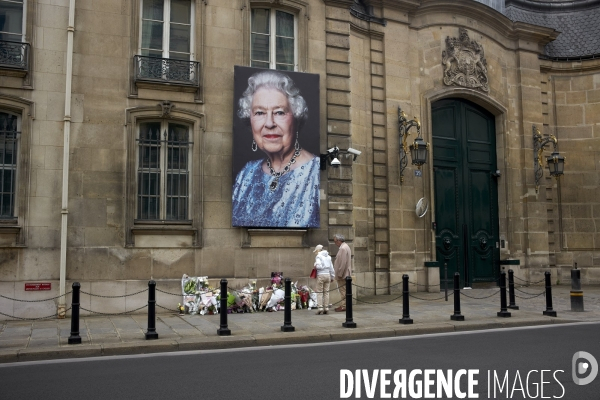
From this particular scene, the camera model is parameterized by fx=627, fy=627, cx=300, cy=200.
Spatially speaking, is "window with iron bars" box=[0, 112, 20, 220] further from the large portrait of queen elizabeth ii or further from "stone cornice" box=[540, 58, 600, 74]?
"stone cornice" box=[540, 58, 600, 74]

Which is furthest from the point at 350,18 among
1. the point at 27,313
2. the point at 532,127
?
the point at 27,313

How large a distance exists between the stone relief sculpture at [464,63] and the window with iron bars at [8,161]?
12752mm

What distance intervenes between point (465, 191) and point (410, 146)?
127 inches

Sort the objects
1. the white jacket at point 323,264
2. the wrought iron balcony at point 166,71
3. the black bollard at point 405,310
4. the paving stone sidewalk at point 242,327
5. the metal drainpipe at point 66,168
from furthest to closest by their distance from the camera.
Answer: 1. the wrought iron balcony at point 166,71
2. the white jacket at point 323,264
3. the metal drainpipe at point 66,168
4. the black bollard at point 405,310
5. the paving stone sidewalk at point 242,327

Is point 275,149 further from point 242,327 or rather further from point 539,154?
point 539,154

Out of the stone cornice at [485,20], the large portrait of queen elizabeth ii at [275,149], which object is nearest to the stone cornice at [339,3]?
the large portrait of queen elizabeth ii at [275,149]

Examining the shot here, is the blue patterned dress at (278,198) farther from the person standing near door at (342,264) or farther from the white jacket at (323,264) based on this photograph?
the white jacket at (323,264)

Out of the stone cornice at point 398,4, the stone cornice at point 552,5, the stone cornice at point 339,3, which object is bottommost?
the stone cornice at point 339,3

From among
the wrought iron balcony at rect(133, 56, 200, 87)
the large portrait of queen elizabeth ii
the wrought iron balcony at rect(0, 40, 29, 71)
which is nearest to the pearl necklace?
the large portrait of queen elizabeth ii

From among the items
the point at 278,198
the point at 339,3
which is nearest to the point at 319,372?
the point at 278,198

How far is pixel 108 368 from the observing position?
333 inches

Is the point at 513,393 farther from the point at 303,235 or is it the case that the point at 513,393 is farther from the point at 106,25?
the point at 106,25

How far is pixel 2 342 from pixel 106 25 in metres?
7.53

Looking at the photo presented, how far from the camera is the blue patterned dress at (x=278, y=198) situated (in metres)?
14.9
